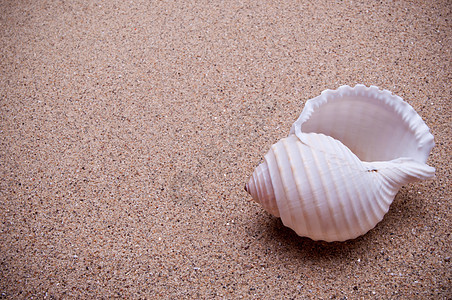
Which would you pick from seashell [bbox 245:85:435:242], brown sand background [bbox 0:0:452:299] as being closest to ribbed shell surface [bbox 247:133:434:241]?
seashell [bbox 245:85:435:242]

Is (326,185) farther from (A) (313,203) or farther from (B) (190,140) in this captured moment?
(B) (190,140)

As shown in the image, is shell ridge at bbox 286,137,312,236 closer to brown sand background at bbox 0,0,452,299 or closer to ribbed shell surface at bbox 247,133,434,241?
ribbed shell surface at bbox 247,133,434,241

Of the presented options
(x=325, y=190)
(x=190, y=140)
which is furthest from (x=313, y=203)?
(x=190, y=140)

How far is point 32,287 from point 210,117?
0.85m

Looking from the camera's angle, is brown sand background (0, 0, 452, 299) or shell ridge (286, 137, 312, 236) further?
brown sand background (0, 0, 452, 299)

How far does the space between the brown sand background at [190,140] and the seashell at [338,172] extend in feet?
0.50

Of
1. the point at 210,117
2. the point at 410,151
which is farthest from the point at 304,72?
the point at 410,151

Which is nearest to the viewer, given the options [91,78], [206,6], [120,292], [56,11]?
[120,292]

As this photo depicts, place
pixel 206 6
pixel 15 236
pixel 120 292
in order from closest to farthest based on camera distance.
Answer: pixel 120 292 → pixel 15 236 → pixel 206 6

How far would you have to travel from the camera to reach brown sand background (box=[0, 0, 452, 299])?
1191 mm

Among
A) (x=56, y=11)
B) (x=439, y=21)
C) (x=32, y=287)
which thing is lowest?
(x=32, y=287)

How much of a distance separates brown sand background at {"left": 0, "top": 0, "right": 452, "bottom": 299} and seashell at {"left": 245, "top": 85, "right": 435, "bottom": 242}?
0.50ft

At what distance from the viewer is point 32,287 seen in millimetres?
1220

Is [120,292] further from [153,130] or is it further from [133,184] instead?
[153,130]
